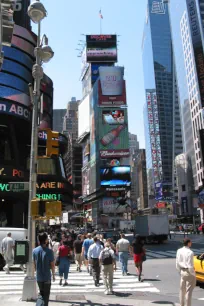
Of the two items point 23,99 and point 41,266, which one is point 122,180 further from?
point 41,266

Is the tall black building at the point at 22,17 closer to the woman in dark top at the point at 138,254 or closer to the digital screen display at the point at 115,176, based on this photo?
the woman in dark top at the point at 138,254

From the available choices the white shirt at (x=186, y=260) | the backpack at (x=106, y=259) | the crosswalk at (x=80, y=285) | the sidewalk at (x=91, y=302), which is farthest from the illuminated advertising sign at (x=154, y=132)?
the white shirt at (x=186, y=260)

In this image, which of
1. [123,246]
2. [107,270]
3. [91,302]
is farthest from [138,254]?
[91,302]

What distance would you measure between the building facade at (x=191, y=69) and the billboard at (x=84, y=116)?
113ft

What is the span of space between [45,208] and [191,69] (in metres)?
108

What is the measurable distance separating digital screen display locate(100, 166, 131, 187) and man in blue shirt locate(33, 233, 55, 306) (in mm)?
91139

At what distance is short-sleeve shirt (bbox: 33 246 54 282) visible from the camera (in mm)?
7901

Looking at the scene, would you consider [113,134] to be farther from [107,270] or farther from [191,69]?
[107,270]

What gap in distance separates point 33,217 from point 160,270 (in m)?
8.88

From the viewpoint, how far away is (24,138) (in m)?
39.4

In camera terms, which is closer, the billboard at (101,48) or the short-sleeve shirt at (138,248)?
the short-sleeve shirt at (138,248)

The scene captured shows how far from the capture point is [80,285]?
12.9 m

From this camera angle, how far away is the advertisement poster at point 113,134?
10612 centimetres

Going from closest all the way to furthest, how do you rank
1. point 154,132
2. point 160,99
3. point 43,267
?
1. point 43,267
2. point 154,132
3. point 160,99
